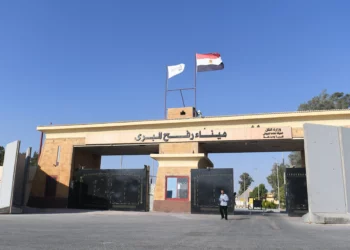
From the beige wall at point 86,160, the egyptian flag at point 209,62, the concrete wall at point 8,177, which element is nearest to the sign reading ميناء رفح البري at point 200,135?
the beige wall at point 86,160

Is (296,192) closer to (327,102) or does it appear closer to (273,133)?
(273,133)

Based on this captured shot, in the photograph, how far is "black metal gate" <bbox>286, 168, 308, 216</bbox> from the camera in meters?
19.3

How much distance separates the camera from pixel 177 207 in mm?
20609

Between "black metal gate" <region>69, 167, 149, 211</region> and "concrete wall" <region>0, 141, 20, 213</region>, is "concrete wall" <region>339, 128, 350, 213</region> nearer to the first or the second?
"black metal gate" <region>69, 167, 149, 211</region>

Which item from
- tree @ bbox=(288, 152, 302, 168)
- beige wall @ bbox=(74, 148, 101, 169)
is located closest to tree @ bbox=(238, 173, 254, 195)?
tree @ bbox=(288, 152, 302, 168)

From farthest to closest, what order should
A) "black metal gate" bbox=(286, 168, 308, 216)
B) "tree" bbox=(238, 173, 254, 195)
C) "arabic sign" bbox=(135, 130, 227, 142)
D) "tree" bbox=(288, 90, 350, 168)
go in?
"tree" bbox=(238, 173, 254, 195)
"tree" bbox=(288, 90, 350, 168)
"arabic sign" bbox=(135, 130, 227, 142)
"black metal gate" bbox=(286, 168, 308, 216)

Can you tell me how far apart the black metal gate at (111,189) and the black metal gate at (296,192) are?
915 cm

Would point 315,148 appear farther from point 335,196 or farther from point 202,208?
point 202,208

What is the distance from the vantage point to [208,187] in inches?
786

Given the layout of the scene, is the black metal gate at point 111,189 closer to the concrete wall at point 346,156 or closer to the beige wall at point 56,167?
the beige wall at point 56,167

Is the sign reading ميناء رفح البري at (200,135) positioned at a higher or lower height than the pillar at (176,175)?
higher

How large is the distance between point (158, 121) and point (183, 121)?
180 centimetres

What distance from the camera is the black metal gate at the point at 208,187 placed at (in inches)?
771

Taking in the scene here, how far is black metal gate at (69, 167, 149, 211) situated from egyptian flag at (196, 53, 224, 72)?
942cm
